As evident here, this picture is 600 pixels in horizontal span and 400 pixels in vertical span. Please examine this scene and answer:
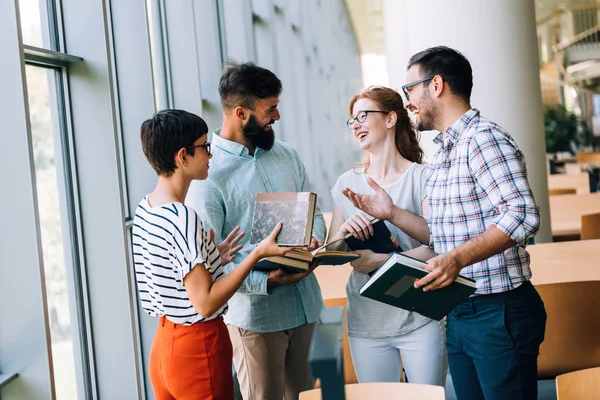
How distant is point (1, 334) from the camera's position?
6.66ft

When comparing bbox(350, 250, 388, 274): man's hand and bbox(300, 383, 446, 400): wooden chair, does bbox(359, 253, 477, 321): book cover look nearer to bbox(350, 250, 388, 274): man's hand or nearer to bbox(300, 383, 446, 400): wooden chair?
bbox(300, 383, 446, 400): wooden chair

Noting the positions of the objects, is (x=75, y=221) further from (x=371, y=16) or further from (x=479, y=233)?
(x=371, y=16)

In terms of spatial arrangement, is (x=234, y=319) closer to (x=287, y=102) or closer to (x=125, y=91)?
(x=125, y=91)

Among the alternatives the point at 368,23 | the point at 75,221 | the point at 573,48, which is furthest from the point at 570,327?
the point at 368,23

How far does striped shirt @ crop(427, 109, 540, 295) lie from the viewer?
6.45ft

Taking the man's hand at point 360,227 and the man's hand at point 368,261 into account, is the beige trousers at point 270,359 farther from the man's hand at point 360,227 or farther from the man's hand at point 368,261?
the man's hand at point 360,227

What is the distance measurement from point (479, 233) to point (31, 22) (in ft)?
6.07

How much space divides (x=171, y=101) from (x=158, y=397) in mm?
2602

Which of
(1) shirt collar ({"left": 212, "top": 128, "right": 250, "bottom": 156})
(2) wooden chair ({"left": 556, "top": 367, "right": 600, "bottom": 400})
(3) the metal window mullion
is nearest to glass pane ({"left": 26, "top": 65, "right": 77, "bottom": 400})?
(3) the metal window mullion

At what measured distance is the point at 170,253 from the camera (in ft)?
6.27

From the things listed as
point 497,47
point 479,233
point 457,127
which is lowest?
point 479,233

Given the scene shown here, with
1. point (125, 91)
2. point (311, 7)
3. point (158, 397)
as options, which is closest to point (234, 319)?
point (158, 397)

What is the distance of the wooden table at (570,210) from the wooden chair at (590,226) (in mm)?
169

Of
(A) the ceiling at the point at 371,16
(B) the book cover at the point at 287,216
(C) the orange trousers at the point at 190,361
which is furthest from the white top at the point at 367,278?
(A) the ceiling at the point at 371,16
